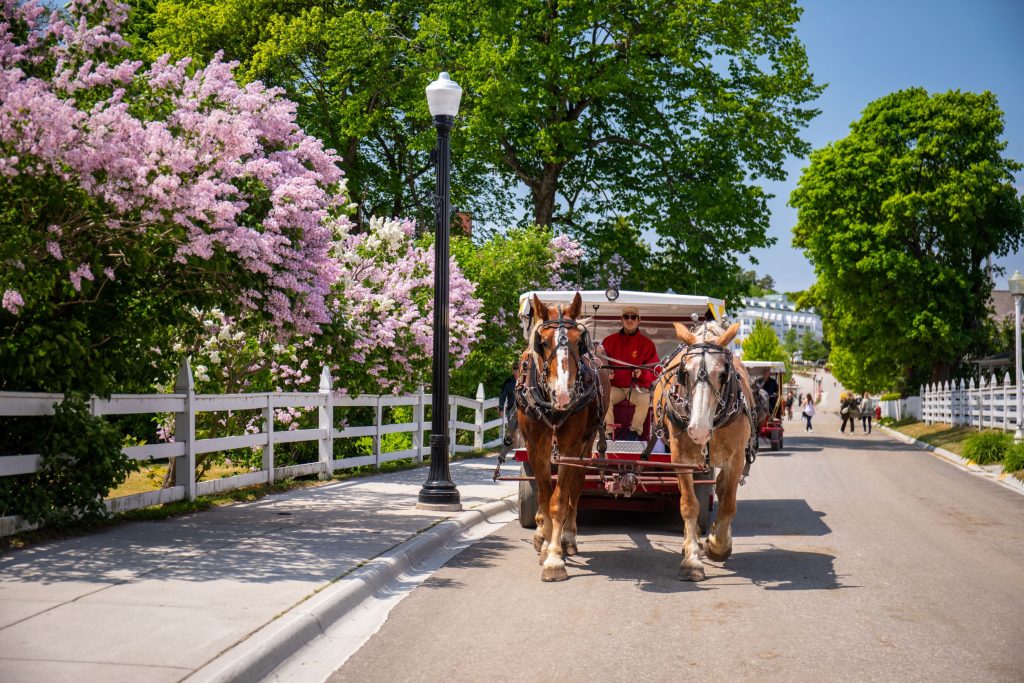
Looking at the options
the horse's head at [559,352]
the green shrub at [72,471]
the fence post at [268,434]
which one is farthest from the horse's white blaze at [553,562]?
the fence post at [268,434]

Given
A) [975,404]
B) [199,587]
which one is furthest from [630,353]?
[975,404]

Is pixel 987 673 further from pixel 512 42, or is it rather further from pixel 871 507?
pixel 512 42

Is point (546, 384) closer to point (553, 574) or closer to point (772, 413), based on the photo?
point (553, 574)

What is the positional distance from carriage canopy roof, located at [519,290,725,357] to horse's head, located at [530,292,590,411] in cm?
267

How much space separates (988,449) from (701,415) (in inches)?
733

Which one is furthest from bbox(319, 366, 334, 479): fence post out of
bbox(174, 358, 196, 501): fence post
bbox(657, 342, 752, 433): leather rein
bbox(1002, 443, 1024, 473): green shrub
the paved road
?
bbox(1002, 443, 1024, 473): green shrub

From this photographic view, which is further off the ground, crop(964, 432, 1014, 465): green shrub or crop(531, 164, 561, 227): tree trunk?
crop(531, 164, 561, 227): tree trunk

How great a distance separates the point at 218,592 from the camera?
7465mm

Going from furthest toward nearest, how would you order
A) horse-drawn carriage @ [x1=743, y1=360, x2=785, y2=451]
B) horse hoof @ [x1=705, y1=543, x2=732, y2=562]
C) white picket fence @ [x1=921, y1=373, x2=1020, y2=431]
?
1. horse-drawn carriage @ [x1=743, y1=360, x2=785, y2=451]
2. white picket fence @ [x1=921, y1=373, x2=1020, y2=431]
3. horse hoof @ [x1=705, y1=543, x2=732, y2=562]

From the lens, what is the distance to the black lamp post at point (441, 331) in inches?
522

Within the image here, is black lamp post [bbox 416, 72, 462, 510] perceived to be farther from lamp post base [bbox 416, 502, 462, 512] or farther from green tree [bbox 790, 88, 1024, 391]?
green tree [bbox 790, 88, 1024, 391]

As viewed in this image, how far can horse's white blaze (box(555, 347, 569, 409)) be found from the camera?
902cm

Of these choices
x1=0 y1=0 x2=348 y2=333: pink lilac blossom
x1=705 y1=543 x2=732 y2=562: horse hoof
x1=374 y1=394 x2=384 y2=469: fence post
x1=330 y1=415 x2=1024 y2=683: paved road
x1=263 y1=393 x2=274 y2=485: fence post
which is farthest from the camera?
x1=374 y1=394 x2=384 y2=469: fence post

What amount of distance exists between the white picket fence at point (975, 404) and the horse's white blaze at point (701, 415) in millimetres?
21226
